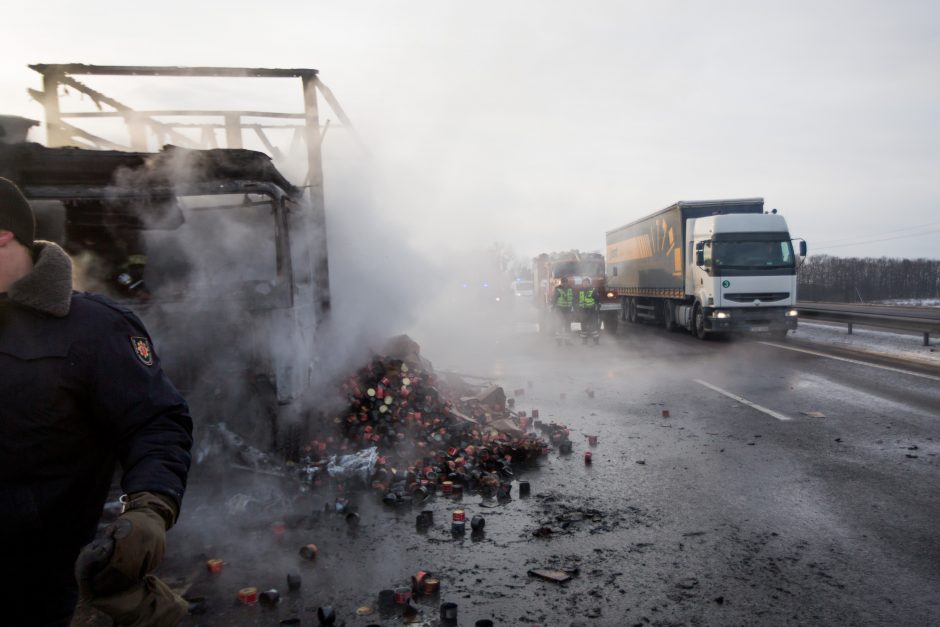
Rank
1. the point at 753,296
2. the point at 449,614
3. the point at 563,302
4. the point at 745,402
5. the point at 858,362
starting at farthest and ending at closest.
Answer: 1. the point at 563,302
2. the point at 753,296
3. the point at 858,362
4. the point at 745,402
5. the point at 449,614

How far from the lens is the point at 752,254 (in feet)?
51.5

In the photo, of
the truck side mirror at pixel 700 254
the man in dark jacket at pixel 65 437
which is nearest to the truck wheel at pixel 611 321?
the truck side mirror at pixel 700 254

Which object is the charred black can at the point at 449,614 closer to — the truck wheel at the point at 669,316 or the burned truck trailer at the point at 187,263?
the burned truck trailer at the point at 187,263

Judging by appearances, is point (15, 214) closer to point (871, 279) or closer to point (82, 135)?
point (82, 135)

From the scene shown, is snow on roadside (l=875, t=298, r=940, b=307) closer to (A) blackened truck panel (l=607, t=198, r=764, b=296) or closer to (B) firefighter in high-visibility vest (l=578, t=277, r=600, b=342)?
(A) blackened truck panel (l=607, t=198, r=764, b=296)

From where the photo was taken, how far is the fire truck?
65.3ft

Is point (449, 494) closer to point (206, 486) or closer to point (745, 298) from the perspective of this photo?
point (206, 486)

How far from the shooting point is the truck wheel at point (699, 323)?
658 inches

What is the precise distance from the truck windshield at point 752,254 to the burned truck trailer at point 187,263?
12918 mm

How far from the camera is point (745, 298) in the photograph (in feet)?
51.5

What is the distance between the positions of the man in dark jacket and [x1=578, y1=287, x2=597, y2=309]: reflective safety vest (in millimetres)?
18240

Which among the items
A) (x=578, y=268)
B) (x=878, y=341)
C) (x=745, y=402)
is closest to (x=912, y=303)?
(x=878, y=341)

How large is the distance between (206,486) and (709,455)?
16.1 ft

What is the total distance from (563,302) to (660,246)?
3.78m
